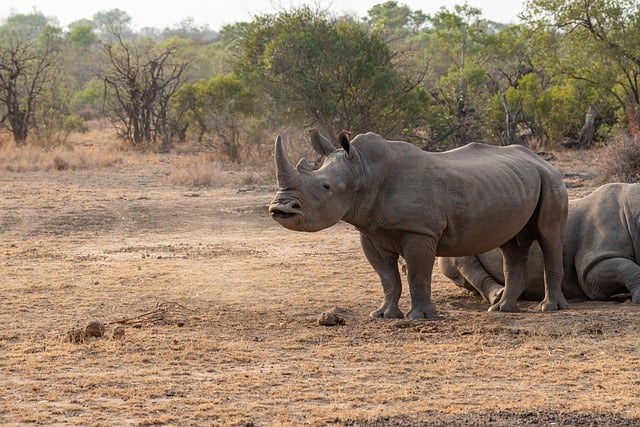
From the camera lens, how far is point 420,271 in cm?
775

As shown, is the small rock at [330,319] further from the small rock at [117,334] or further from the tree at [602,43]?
the tree at [602,43]

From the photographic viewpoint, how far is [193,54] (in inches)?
2016

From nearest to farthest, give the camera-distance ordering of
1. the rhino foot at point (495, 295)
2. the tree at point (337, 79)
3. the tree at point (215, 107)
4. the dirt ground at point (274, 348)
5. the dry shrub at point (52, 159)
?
the dirt ground at point (274, 348)
the rhino foot at point (495, 295)
the tree at point (337, 79)
the dry shrub at point (52, 159)
the tree at point (215, 107)

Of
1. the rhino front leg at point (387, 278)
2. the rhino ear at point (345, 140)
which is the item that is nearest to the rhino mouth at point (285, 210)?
the rhino ear at point (345, 140)

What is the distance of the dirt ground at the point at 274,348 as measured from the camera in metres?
5.46

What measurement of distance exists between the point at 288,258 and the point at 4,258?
298 cm

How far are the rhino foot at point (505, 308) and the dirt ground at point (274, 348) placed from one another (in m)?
0.18

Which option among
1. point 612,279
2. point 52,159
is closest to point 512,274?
point 612,279

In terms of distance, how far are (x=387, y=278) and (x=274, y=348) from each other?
1.36 m

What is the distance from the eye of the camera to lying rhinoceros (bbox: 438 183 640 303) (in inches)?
334

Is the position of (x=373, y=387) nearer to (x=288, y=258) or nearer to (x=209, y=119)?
(x=288, y=258)

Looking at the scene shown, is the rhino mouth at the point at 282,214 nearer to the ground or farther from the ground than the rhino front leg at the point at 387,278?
farther from the ground

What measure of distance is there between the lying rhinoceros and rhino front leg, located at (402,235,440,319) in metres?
1.15

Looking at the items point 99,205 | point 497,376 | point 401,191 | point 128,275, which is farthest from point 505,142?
point 497,376
